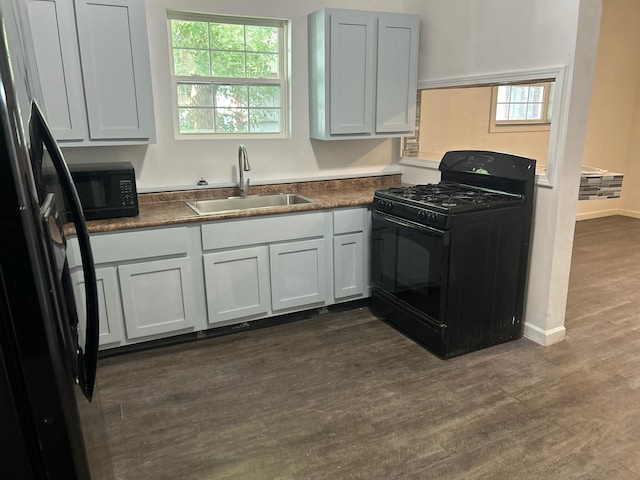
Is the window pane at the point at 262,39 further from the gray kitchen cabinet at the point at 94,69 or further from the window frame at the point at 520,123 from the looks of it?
the window frame at the point at 520,123

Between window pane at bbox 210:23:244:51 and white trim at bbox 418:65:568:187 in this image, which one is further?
window pane at bbox 210:23:244:51

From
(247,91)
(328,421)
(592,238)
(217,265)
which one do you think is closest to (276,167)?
(247,91)

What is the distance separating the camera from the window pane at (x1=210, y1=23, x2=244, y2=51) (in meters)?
3.41

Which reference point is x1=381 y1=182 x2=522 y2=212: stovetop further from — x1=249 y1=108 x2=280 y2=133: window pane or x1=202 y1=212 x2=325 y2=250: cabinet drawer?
x1=249 y1=108 x2=280 y2=133: window pane

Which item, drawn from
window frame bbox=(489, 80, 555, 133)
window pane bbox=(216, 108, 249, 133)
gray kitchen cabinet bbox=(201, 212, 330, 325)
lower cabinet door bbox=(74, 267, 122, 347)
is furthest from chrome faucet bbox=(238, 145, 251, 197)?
window frame bbox=(489, 80, 555, 133)

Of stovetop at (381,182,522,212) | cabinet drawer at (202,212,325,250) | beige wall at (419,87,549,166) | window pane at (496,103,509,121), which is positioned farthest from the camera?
window pane at (496,103,509,121)

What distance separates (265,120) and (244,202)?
2.26ft

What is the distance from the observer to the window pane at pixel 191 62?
11.0 feet

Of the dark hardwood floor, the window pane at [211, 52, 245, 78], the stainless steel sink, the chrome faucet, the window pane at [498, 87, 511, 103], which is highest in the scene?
the window pane at [211, 52, 245, 78]

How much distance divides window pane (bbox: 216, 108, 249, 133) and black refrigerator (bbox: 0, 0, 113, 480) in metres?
2.63

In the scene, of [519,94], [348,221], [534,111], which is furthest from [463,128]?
[348,221]

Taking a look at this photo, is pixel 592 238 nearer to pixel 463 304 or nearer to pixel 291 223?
pixel 463 304

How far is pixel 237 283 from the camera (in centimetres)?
313

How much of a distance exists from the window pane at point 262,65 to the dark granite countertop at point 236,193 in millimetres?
849
